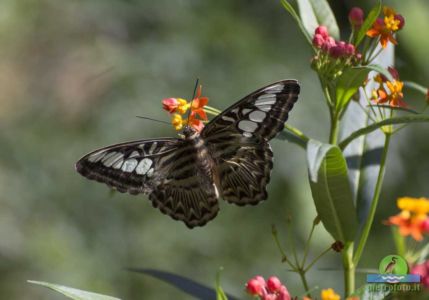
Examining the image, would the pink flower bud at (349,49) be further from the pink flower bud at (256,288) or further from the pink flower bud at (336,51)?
the pink flower bud at (256,288)

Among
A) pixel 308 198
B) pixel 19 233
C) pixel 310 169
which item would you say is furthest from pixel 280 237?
pixel 310 169

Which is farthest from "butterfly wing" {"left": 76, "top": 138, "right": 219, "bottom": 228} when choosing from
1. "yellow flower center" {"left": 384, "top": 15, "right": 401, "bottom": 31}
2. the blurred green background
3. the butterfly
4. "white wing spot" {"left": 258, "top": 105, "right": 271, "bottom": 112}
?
the blurred green background

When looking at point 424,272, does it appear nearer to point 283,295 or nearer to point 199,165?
point 283,295

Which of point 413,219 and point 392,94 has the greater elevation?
point 392,94

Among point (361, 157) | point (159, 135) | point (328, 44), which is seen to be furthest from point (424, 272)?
point (159, 135)

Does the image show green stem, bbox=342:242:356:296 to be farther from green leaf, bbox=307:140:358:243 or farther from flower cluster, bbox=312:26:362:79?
flower cluster, bbox=312:26:362:79

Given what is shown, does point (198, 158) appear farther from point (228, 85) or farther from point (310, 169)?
point (228, 85)

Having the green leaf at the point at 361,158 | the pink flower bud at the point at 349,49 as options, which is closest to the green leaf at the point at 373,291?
the green leaf at the point at 361,158
